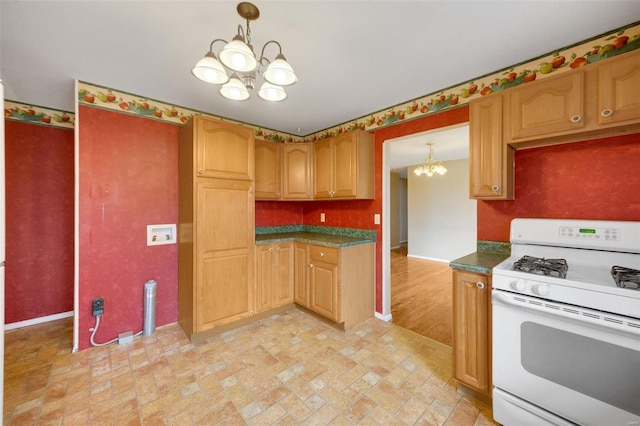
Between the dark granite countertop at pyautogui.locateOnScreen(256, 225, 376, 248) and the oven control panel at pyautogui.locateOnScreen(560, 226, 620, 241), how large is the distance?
64.5 inches

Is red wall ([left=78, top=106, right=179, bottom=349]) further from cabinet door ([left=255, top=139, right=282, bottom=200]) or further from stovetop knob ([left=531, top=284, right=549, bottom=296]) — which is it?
stovetop knob ([left=531, top=284, right=549, bottom=296])

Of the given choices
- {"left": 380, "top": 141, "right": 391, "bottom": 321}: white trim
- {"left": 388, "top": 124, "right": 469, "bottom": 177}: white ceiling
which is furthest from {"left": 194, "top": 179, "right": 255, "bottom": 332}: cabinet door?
{"left": 388, "top": 124, "right": 469, "bottom": 177}: white ceiling

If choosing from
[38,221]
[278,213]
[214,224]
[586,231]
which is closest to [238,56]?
[214,224]

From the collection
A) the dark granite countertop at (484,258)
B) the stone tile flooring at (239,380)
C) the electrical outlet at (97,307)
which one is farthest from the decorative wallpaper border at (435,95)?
the stone tile flooring at (239,380)

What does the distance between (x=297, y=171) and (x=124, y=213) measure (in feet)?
6.37

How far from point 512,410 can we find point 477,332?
1.36ft

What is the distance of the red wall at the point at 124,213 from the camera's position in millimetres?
2301

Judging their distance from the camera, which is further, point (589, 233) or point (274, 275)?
point (274, 275)

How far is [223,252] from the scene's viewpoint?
101 inches

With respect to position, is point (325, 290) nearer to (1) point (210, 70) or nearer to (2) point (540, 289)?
(2) point (540, 289)

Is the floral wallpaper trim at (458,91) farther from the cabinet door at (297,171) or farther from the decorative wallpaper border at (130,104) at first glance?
the cabinet door at (297,171)

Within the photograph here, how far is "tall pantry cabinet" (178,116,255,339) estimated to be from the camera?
94.9 inches

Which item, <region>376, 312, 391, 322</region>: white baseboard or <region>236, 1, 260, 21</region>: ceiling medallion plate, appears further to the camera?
<region>376, 312, 391, 322</region>: white baseboard

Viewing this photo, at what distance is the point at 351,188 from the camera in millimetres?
2877
